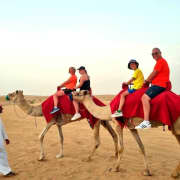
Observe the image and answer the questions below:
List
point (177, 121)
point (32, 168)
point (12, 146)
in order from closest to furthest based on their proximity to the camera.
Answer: point (177, 121) → point (32, 168) → point (12, 146)

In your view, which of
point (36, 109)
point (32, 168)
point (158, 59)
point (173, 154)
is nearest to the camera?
point (158, 59)

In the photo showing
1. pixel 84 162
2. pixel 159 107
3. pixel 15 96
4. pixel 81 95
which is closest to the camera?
pixel 159 107

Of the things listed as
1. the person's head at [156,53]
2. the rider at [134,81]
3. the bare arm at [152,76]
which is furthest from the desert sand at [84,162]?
the person's head at [156,53]

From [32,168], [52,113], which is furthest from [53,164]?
[52,113]

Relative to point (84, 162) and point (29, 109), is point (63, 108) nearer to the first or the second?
point (29, 109)

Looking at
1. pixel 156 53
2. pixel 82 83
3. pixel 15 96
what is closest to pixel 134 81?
pixel 156 53

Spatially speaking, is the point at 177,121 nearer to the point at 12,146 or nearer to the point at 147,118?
the point at 147,118

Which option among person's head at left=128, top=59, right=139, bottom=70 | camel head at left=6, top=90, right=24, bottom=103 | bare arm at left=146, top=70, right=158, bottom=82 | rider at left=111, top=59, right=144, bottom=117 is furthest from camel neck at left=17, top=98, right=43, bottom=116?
bare arm at left=146, top=70, right=158, bottom=82

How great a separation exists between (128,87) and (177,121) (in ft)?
5.47

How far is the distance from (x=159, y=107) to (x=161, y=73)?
88 cm

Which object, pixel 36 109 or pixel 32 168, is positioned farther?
pixel 36 109

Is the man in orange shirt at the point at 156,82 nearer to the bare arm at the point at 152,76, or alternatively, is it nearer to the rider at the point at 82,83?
the bare arm at the point at 152,76

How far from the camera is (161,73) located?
6.42m

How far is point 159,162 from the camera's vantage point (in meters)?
8.52
